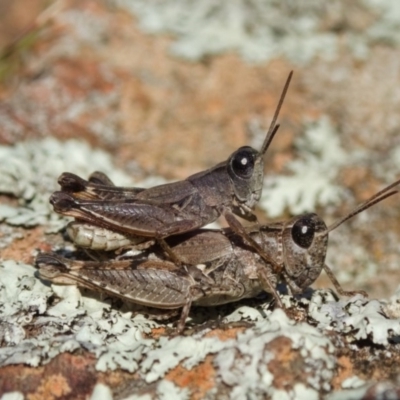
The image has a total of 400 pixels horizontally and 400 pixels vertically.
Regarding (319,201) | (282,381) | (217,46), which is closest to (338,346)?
(282,381)

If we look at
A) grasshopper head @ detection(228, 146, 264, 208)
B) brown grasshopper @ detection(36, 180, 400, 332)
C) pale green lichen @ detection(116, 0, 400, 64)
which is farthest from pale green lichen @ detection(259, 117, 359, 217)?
brown grasshopper @ detection(36, 180, 400, 332)

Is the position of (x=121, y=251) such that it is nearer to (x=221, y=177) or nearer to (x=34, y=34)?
(x=221, y=177)

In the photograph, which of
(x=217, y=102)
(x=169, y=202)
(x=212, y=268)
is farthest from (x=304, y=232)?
(x=217, y=102)

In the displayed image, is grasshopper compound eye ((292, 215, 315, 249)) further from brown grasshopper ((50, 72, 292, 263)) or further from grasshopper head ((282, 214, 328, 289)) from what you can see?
brown grasshopper ((50, 72, 292, 263))

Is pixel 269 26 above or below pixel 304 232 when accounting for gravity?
above

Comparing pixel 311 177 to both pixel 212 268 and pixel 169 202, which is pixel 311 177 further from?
pixel 212 268

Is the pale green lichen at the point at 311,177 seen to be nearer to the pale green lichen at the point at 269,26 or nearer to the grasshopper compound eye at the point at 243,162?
the pale green lichen at the point at 269,26

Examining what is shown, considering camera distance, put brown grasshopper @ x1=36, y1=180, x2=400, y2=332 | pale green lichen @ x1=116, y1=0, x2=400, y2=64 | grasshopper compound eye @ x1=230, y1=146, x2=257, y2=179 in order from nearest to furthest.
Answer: brown grasshopper @ x1=36, y1=180, x2=400, y2=332 → grasshopper compound eye @ x1=230, y1=146, x2=257, y2=179 → pale green lichen @ x1=116, y1=0, x2=400, y2=64
